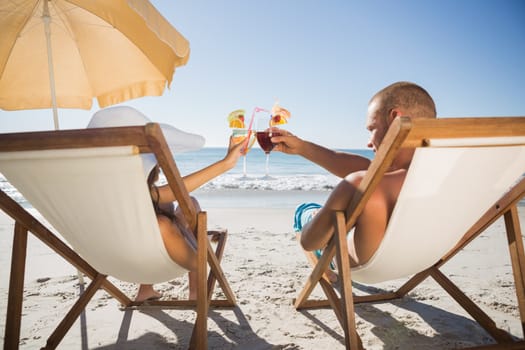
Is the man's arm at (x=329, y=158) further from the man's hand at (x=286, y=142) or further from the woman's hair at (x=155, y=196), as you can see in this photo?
the woman's hair at (x=155, y=196)

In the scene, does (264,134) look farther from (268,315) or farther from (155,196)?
(268,315)

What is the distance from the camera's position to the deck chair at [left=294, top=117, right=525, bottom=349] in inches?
49.1

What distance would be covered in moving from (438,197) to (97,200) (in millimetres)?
1669

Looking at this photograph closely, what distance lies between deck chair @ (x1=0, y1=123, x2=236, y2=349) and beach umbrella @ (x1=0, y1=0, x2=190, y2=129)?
174 cm

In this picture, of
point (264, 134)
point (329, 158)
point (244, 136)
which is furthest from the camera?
point (329, 158)

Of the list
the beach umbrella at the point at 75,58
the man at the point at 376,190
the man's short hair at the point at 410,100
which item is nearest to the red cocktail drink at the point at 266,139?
the man at the point at 376,190

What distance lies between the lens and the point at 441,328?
2.26 metres

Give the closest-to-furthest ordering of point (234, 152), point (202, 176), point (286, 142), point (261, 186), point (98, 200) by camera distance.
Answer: point (98, 200) → point (202, 176) → point (234, 152) → point (286, 142) → point (261, 186)

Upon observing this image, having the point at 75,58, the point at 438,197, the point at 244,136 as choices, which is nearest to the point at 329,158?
the point at 244,136

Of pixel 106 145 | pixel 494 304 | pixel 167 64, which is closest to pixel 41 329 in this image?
pixel 106 145

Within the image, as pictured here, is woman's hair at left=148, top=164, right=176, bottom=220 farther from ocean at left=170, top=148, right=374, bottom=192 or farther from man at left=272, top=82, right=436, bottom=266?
ocean at left=170, top=148, right=374, bottom=192

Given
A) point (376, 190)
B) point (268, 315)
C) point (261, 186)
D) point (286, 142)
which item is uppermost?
point (286, 142)

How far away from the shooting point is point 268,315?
2480 millimetres

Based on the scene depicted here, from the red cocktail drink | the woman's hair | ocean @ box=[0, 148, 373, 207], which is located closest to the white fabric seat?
the woman's hair
